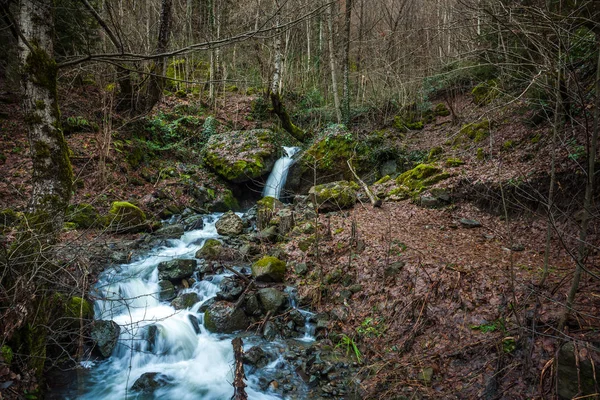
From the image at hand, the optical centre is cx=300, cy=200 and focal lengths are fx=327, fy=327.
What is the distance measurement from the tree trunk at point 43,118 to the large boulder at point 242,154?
8.22 meters

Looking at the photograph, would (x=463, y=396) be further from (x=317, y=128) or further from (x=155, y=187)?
(x=317, y=128)

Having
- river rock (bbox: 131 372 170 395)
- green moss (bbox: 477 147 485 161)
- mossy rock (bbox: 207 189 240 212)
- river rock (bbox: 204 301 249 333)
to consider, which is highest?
green moss (bbox: 477 147 485 161)

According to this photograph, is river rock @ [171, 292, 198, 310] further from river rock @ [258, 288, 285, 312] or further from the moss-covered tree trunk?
the moss-covered tree trunk

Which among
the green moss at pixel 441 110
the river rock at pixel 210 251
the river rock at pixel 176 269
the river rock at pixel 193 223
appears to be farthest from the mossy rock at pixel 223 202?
the green moss at pixel 441 110

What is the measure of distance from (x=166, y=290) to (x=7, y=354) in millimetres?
3439

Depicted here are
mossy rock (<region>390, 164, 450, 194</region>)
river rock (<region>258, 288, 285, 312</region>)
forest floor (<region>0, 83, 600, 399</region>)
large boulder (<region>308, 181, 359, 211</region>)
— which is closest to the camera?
forest floor (<region>0, 83, 600, 399</region>)

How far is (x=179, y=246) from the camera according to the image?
27.7ft

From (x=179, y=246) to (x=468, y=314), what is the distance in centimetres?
672

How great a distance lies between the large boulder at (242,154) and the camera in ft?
39.3

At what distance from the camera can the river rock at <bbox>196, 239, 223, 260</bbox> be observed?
771cm

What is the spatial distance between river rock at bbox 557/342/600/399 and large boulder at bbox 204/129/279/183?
996cm

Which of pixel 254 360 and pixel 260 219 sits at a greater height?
pixel 260 219

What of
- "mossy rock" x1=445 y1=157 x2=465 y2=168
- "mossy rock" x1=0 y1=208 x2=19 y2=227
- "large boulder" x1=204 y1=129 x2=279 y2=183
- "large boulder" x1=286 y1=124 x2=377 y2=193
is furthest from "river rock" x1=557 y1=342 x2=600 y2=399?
"large boulder" x1=204 y1=129 x2=279 y2=183

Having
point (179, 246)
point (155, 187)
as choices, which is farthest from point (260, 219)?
point (155, 187)
